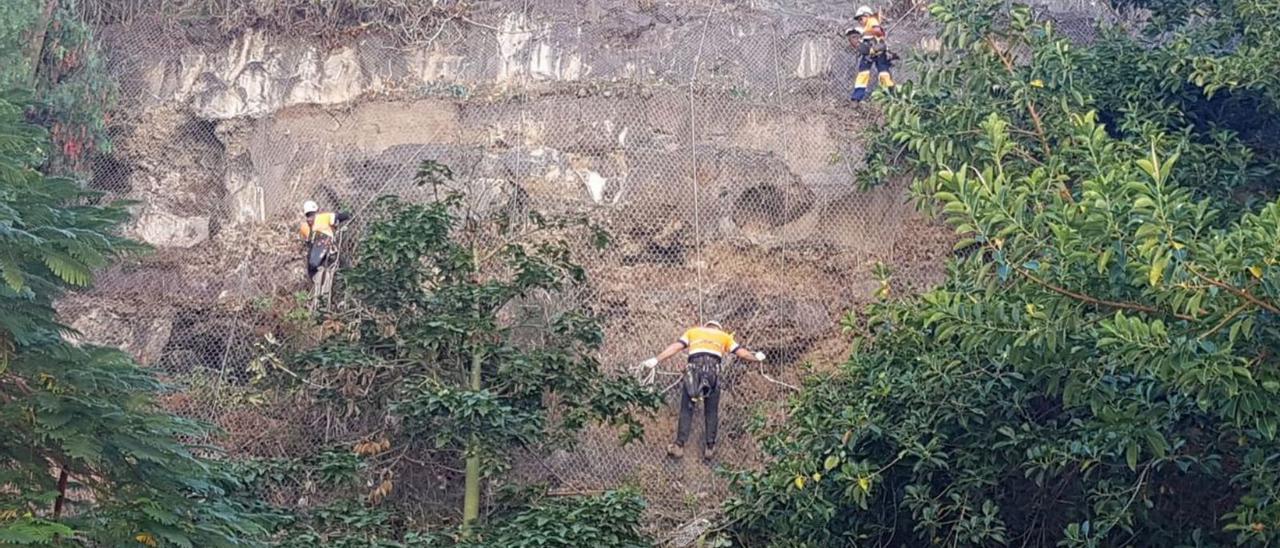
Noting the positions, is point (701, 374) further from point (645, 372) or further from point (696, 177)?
point (696, 177)

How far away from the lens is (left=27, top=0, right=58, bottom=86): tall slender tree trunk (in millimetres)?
17078

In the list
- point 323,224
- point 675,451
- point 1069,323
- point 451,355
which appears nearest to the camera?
point 1069,323

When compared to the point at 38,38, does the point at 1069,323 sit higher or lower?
lower

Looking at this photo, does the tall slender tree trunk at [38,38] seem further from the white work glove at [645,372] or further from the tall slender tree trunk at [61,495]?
the tall slender tree trunk at [61,495]

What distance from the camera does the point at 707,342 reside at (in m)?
15.1

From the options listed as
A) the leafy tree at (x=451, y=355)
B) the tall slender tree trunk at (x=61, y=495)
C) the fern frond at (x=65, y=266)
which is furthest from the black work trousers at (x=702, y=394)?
the fern frond at (x=65, y=266)

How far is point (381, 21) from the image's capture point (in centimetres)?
1853

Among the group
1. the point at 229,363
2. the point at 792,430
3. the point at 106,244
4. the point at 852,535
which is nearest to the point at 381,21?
the point at 229,363

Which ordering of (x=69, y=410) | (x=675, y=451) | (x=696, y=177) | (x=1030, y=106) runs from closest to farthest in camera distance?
(x=69, y=410) < (x=1030, y=106) < (x=675, y=451) < (x=696, y=177)

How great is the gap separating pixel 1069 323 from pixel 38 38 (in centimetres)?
1132

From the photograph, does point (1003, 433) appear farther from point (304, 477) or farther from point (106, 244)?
point (106, 244)

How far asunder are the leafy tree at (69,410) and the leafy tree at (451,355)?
10.9 ft

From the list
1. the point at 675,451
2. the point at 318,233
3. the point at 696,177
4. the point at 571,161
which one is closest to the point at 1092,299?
the point at 675,451

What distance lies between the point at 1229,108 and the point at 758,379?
15.2 feet
